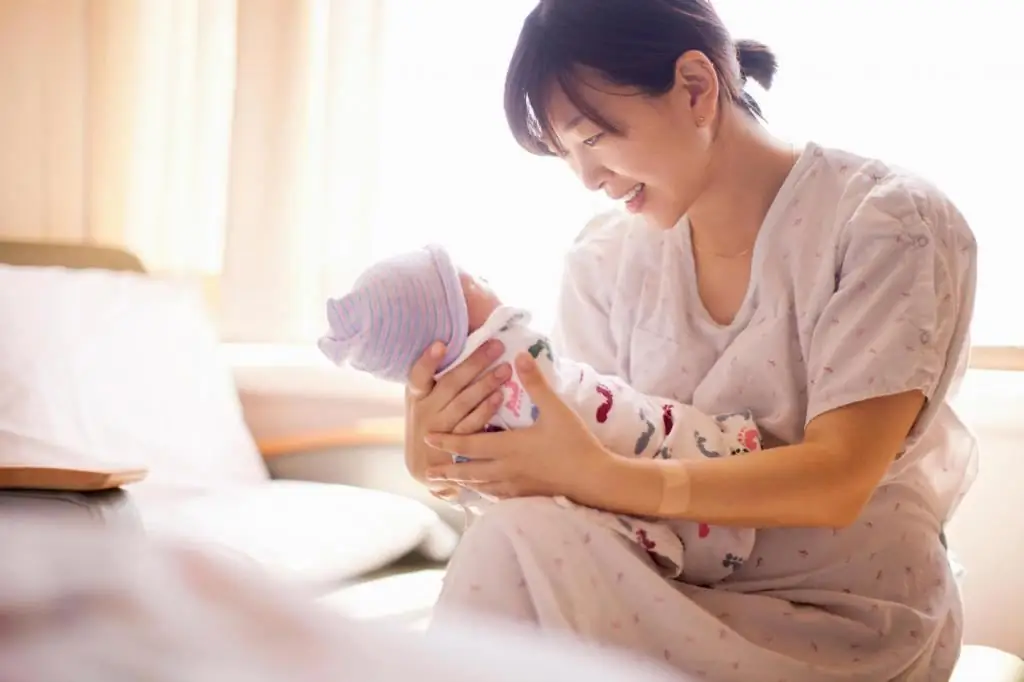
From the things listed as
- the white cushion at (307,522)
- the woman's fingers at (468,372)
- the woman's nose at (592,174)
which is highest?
the woman's nose at (592,174)

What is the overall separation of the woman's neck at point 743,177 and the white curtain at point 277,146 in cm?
88

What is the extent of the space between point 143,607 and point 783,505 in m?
0.73

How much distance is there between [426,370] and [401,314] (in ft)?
0.24

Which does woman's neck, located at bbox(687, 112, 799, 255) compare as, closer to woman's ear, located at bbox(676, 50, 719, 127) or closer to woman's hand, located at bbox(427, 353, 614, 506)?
woman's ear, located at bbox(676, 50, 719, 127)

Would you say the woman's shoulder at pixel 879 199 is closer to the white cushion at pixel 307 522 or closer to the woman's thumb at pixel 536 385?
the woman's thumb at pixel 536 385

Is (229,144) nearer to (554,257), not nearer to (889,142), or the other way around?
(554,257)

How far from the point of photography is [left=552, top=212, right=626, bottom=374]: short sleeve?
1481 mm

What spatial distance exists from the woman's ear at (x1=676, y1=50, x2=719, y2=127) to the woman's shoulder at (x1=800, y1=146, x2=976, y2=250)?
143 millimetres

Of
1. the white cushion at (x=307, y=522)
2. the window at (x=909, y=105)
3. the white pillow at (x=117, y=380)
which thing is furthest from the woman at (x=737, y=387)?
the white pillow at (x=117, y=380)

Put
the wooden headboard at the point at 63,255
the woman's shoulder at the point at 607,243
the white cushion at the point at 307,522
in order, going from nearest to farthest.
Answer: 1. the woman's shoulder at the point at 607,243
2. the white cushion at the point at 307,522
3. the wooden headboard at the point at 63,255

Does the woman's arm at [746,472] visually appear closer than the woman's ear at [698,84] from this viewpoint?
Yes

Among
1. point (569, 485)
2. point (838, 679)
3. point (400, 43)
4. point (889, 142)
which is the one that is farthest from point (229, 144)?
point (838, 679)

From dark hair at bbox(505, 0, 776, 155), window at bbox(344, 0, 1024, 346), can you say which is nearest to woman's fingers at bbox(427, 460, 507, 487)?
dark hair at bbox(505, 0, 776, 155)

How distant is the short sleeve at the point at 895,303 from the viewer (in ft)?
3.76
